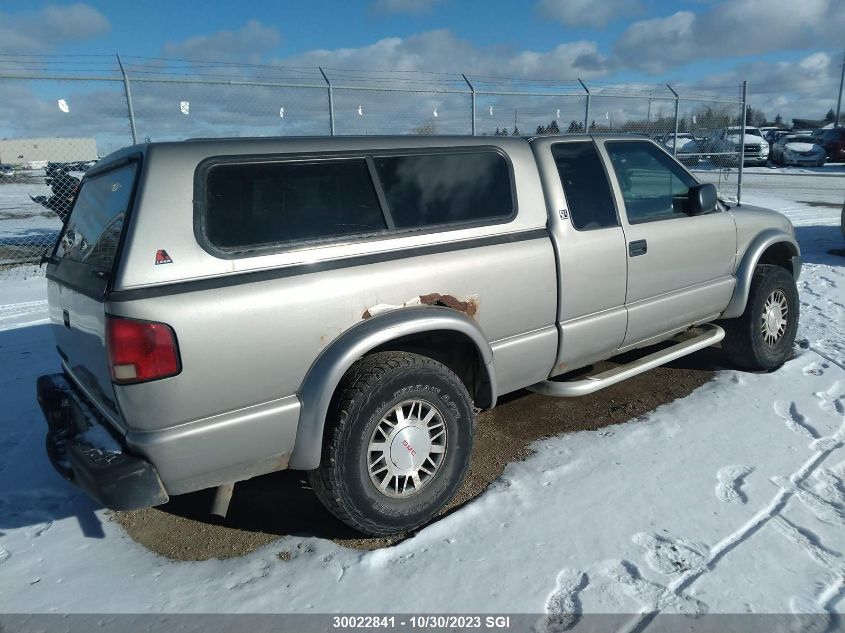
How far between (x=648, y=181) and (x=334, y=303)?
2.71 metres

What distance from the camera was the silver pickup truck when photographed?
2.41 metres

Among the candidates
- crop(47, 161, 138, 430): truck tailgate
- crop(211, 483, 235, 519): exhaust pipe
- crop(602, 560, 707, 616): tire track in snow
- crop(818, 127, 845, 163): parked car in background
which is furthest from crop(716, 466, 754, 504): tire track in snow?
crop(818, 127, 845, 163): parked car in background

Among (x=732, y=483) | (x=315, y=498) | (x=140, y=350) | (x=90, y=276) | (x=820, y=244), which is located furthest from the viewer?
(x=820, y=244)

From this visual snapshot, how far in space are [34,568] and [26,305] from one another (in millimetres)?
5578

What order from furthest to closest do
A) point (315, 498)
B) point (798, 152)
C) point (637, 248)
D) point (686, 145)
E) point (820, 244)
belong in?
1. point (798, 152)
2. point (686, 145)
3. point (820, 244)
4. point (637, 248)
5. point (315, 498)

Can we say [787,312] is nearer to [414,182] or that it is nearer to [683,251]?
[683,251]

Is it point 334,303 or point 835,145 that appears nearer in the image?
point 334,303

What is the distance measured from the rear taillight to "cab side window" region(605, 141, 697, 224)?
288 cm

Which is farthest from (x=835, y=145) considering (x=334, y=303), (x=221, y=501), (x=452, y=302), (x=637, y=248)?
(x=221, y=501)

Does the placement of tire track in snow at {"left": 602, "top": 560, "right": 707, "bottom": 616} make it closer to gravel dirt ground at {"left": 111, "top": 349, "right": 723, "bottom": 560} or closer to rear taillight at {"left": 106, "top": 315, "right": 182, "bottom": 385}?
gravel dirt ground at {"left": 111, "top": 349, "right": 723, "bottom": 560}

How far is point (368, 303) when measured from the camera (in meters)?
2.81

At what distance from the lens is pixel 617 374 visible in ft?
13.1

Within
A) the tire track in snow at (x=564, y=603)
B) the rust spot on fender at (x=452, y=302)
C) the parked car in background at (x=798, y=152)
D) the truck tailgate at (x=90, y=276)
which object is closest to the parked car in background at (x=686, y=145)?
the parked car in background at (x=798, y=152)

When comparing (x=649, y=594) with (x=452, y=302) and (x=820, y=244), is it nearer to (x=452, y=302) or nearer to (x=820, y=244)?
(x=452, y=302)
